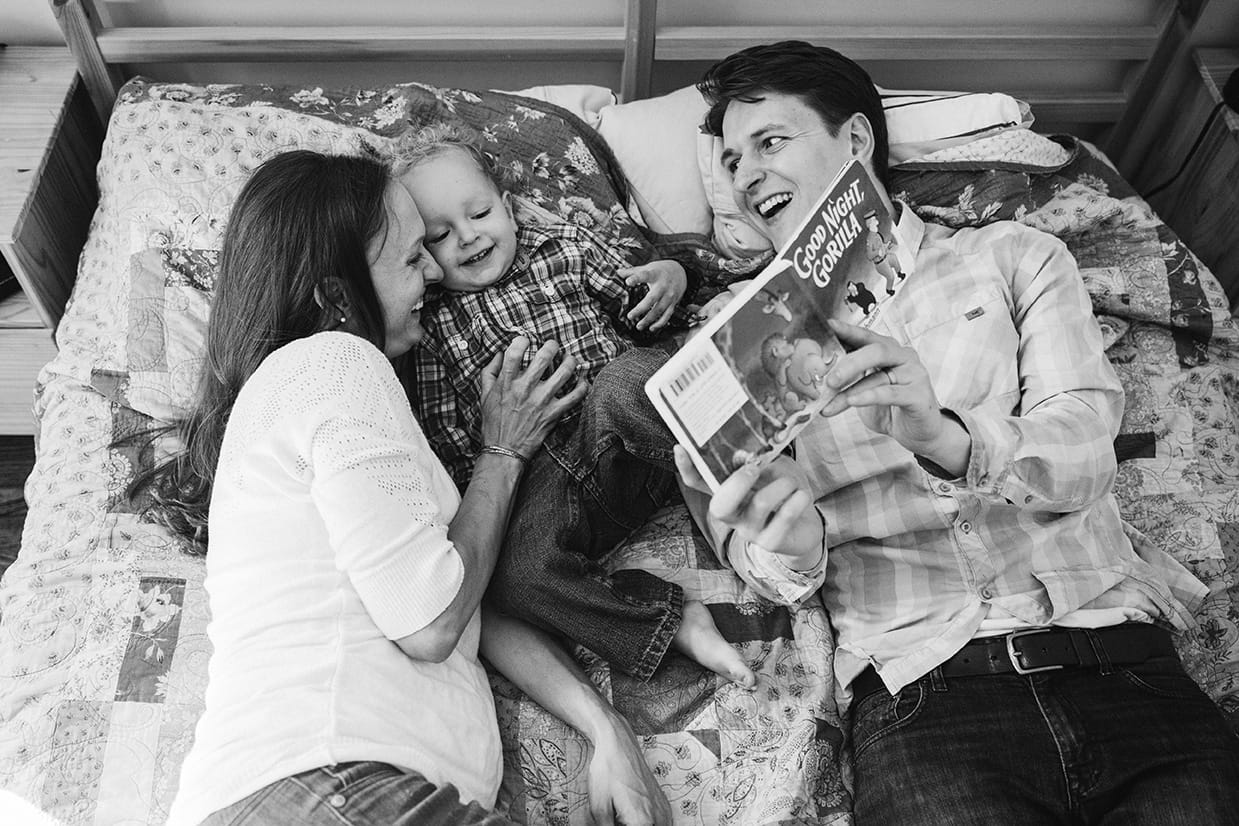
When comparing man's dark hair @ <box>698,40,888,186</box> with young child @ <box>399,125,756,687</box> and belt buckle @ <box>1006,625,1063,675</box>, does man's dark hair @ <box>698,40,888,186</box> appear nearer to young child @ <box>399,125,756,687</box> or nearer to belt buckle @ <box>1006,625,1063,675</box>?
young child @ <box>399,125,756,687</box>

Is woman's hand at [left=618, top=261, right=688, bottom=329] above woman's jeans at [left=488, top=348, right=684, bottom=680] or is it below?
above

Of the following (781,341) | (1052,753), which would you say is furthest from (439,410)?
(1052,753)

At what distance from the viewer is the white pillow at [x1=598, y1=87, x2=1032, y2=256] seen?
1.86 m

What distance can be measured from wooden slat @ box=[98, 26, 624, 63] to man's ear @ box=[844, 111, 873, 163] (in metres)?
0.61

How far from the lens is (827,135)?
1.62 meters

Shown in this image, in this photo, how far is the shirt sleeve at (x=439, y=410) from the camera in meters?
1.66

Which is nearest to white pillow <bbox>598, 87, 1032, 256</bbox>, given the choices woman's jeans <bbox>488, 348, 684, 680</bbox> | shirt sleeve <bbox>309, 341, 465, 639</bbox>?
woman's jeans <bbox>488, 348, 684, 680</bbox>

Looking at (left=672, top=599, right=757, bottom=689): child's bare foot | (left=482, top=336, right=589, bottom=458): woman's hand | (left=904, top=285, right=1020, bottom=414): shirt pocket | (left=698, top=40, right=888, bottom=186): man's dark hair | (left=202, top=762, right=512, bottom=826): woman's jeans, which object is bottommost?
(left=672, top=599, right=757, bottom=689): child's bare foot

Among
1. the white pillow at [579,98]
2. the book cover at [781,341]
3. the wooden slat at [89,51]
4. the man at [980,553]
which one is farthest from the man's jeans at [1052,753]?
the wooden slat at [89,51]

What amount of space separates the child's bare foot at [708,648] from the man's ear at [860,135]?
0.79 metres

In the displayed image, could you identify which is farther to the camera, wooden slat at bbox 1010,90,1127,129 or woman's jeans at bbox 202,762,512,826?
wooden slat at bbox 1010,90,1127,129

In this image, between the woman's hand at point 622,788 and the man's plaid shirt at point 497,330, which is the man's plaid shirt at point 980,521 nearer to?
the woman's hand at point 622,788

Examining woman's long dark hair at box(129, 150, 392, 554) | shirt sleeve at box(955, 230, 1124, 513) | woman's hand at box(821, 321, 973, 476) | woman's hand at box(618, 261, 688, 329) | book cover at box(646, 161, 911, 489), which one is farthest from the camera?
woman's hand at box(618, 261, 688, 329)

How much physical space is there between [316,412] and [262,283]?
27cm
